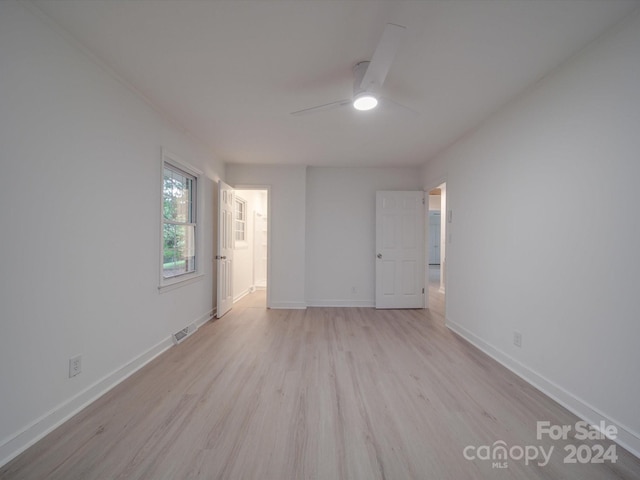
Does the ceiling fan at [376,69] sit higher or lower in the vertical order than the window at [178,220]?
higher

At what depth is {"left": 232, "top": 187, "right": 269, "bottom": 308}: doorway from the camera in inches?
189

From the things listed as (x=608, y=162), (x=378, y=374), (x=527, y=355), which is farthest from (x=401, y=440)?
(x=608, y=162)

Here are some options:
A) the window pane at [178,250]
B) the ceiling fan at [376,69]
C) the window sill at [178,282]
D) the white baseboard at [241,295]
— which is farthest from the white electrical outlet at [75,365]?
the white baseboard at [241,295]

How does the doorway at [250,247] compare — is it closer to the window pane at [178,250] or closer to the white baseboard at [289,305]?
the white baseboard at [289,305]

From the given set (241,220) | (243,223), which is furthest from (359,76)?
→ (243,223)

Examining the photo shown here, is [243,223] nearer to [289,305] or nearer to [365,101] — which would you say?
[289,305]

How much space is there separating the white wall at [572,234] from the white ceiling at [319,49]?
271 millimetres

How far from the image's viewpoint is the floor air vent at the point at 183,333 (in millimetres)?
2798

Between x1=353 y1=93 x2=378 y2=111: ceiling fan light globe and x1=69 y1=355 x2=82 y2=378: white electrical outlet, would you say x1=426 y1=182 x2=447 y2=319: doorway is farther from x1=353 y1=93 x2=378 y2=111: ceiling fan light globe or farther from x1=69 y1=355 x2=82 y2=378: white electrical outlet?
x1=69 y1=355 x2=82 y2=378: white electrical outlet

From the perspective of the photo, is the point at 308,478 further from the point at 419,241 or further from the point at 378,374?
the point at 419,241

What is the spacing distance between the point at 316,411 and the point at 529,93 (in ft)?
10.0

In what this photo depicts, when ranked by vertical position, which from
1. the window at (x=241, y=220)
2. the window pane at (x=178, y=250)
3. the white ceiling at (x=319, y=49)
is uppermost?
the white ceiling at (x=319, y=49)

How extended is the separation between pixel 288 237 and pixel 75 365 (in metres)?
3.00

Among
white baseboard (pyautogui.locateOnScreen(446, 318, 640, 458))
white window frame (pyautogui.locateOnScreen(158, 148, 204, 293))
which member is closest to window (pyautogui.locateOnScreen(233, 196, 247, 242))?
white window frame (pyautogui.locateOnScreen(158, 148, 204, 293))
